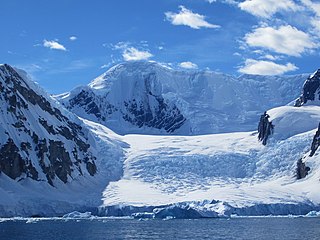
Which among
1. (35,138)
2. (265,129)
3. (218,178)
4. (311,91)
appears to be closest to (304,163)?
(218,178)

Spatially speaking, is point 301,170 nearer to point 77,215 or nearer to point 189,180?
point 189,180

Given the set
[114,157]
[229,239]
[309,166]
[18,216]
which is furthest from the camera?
[114,157]

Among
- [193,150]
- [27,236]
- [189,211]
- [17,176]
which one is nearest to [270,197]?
[189,211]

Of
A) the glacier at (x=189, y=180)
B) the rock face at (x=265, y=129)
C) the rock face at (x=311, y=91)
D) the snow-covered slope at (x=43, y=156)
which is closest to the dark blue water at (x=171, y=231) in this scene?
the glacier at (x=189, y=180)

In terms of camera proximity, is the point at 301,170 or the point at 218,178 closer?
the point at 301,170

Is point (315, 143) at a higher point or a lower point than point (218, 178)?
higher

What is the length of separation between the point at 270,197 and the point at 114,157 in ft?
145

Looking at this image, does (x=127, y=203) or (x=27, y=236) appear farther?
(x=127, y=203)

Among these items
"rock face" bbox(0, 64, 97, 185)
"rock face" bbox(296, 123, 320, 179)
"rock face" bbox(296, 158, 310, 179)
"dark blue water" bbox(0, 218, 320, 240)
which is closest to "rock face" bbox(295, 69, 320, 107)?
"rock face" bbox(296, 123, 320, 179)

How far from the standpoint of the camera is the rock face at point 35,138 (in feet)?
389

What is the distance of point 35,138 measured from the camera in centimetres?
12562

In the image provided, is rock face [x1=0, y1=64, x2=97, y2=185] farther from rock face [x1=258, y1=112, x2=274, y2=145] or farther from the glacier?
rock face [x1=258, y1=112, x2=274, y2=145]

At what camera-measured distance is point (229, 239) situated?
64312mm

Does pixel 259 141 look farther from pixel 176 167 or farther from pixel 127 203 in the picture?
pixel 127 203
